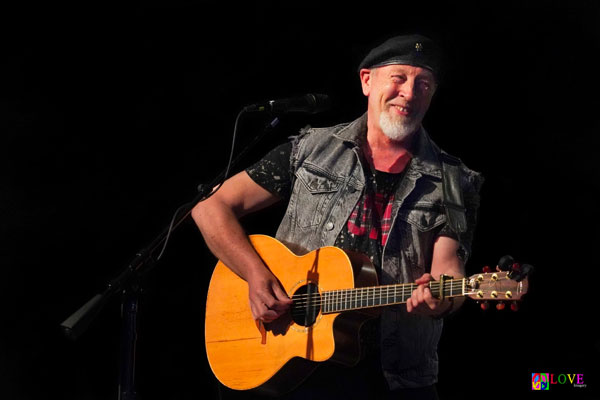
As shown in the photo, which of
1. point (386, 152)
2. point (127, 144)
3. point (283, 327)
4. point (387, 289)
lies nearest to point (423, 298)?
point (387, 289)

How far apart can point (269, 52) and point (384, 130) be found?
1.16 m

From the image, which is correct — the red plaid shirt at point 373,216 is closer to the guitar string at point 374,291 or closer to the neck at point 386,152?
the neck at point 386,152

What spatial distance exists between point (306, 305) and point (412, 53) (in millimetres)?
1240

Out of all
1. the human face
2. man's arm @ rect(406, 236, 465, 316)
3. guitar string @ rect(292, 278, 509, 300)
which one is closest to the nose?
the human face

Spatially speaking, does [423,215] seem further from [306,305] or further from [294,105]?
[294,105]

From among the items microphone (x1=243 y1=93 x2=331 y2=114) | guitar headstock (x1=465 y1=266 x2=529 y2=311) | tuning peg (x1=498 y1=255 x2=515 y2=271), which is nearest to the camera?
tuning peg (x1=498 y1=255 x2=515 y2=271)

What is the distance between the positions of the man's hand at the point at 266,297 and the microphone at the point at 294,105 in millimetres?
756

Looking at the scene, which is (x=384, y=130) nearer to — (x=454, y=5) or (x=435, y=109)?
(x=435, y=109)

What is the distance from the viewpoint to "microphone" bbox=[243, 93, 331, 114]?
285cm

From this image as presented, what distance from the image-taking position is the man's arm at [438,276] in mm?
2633

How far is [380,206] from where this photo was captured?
10.5 feet

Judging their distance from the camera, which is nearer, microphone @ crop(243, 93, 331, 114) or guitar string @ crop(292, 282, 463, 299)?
guitar string @ crop(292, 282, 463, 299)

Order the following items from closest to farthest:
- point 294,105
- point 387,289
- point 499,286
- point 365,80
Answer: point 499,286 → point 387,289 → point 294,105 → point 365,80

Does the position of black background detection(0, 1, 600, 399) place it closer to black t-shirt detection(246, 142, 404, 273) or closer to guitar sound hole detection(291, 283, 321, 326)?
black t-shirt detection(246, 142, 404, 273)
